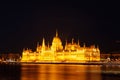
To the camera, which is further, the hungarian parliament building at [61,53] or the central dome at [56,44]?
the central dome at [56,44]

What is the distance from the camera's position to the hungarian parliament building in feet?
460

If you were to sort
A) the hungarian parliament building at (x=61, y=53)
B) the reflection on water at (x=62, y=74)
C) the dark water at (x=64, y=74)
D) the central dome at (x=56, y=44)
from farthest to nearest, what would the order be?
1. the central dome at (x=56, y=44)
2. the hungarian parliament building at (x=61, y=53)
3. the reflection on water at (x=62, y=74)
4. the dark water at (x=64, y=74)

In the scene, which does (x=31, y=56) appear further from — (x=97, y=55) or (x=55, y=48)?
(x=97, y=55)

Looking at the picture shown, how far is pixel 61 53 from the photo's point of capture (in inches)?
5728

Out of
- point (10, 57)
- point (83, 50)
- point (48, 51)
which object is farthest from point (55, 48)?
point (10, 57)

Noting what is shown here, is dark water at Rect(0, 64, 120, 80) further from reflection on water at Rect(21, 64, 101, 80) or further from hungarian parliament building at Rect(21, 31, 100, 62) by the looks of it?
hungarian parliament building at Rect(21, 31, 100, 62)

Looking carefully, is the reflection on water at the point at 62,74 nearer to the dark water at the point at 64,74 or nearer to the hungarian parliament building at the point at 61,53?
the dark water at the point at 64,74

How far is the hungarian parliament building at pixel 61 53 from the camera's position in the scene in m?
→ 140

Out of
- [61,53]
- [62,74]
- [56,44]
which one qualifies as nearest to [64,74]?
[62,74]

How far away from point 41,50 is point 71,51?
13795mm

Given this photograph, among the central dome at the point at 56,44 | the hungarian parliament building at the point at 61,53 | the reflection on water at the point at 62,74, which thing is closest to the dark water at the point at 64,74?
the reflection on water at the point at 62,74

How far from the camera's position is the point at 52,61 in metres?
146

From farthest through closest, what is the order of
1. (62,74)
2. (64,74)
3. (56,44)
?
(56,44) < (62,74) < (64,74)

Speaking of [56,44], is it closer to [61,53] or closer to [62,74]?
[61,53]
